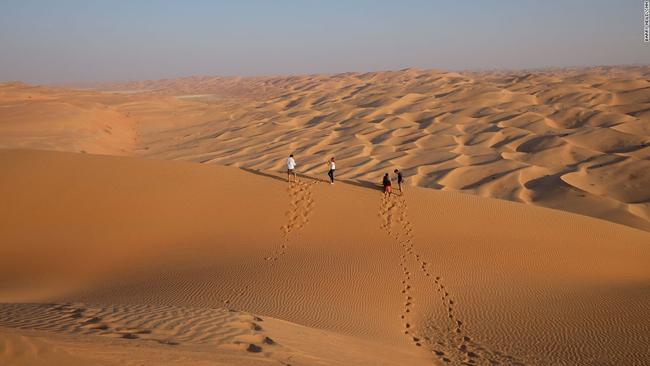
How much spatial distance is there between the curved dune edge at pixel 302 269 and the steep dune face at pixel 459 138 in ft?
20.7

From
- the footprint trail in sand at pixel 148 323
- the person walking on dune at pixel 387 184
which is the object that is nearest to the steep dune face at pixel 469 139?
the person walking on dune at pixel 387 184

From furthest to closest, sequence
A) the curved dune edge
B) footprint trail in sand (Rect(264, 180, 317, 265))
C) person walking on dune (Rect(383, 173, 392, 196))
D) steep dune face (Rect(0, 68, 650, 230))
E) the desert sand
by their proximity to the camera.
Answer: steep dune face (Rect(0, 68, 650, 230)) → person walking on dune (Rect(383, 173, 392, 196)) → footprint trail in sand (Rect(264, 180, 317, 265)) → the curved dune edge → the desert sand

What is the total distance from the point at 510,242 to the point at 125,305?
8302 mm

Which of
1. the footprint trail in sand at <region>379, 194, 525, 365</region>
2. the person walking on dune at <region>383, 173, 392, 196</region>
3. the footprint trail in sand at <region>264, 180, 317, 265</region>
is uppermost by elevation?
A: the person walking on dune at <region>383, 173, 392, 196</region>

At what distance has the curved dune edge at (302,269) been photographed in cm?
599

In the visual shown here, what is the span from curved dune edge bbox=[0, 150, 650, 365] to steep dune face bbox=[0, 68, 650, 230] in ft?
20.7

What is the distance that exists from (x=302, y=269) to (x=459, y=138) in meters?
19.6

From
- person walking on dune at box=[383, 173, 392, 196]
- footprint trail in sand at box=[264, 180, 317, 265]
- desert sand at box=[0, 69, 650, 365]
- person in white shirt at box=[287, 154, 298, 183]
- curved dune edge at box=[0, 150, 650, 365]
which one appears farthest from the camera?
person in white shirt at box=[287, 154, 298, 183]

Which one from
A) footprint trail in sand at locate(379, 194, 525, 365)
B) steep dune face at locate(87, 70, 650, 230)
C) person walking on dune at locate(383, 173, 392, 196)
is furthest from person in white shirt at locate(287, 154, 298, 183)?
steep dune face at locate(87, 70, 650, 230)

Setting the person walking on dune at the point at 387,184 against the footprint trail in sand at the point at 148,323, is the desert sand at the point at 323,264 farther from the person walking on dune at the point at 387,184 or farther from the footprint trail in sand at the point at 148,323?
the person walking on dune at the point at 387,184

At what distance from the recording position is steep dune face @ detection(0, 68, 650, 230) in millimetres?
17953

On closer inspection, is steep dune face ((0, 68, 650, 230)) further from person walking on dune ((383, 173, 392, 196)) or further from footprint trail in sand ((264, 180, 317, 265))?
footprint trail in sand ((264, 180, 317, 265))

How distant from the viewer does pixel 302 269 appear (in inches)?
358

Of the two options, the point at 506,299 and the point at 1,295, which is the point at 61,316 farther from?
the point at 506,299
